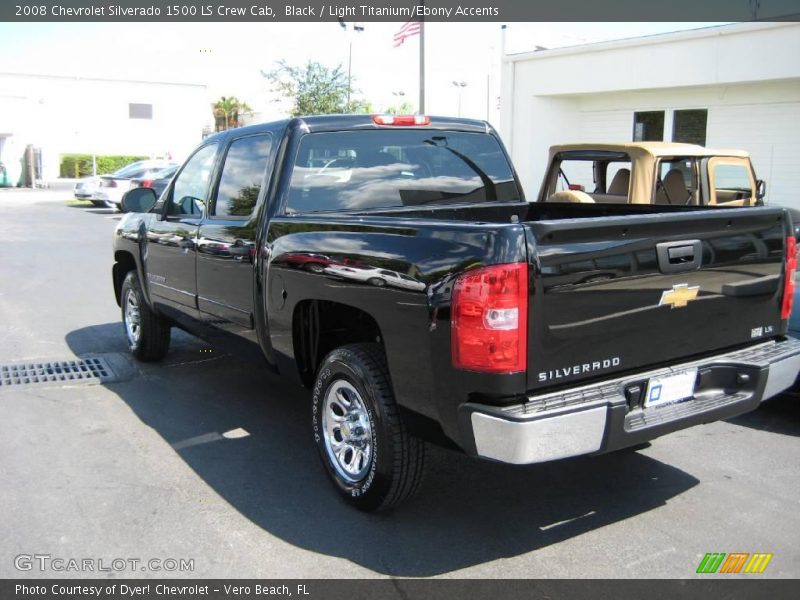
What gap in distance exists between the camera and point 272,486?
13.7 ft

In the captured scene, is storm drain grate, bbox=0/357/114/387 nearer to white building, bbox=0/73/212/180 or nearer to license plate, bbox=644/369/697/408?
license plate, bbox=644/369/697/408

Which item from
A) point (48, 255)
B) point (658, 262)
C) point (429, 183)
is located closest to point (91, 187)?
point (48, 255)

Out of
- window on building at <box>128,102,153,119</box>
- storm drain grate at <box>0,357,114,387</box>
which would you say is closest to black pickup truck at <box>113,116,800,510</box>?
storm drain grate at <box>0,357,114,387</box>

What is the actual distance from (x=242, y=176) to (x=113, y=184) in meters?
20.0

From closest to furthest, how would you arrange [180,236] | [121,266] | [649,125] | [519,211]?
1. [519,211]
2. [180,236]
3. [121,266]
4. [649,125]

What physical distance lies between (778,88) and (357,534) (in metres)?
15.6

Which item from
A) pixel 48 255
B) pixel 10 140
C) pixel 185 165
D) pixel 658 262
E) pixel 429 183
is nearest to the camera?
pixel 658 262

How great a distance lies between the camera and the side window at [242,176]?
15.4 feet

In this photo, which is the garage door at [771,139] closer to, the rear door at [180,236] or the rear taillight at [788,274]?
the rear taillight at [788,274]

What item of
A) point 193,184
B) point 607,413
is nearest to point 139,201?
point 193,184

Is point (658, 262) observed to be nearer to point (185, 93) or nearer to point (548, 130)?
point (548, 130)

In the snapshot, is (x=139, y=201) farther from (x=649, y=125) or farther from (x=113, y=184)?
(x=113, y=184)

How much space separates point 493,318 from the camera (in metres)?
3.02

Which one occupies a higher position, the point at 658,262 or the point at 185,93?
the point at 185,93
